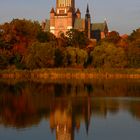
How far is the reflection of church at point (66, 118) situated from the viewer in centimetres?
1599

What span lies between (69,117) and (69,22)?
6411 centimetres

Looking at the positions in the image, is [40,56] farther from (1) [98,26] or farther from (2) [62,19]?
(1) [98,26]

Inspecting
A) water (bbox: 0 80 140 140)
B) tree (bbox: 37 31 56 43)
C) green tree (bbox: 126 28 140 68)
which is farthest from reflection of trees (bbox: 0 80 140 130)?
tree (bbox: 37 31 56 43)

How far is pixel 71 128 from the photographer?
1669cm

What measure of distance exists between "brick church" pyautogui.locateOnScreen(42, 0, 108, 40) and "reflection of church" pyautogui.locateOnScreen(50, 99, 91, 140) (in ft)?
192

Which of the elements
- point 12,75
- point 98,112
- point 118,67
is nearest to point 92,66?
point 118,67

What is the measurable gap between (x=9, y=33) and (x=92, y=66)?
1275 centimetres

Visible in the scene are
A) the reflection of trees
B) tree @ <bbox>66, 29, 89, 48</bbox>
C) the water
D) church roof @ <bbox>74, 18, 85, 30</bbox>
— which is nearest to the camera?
the water

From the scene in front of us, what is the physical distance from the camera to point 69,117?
19.2 meters

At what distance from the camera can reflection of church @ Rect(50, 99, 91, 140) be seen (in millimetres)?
15988

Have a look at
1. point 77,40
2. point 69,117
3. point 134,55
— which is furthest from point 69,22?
point 69,117

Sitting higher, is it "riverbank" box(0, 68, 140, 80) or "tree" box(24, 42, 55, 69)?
"tree" box(24, 42, 55, 69)

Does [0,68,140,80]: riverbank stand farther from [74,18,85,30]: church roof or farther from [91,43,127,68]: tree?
[74,18,85,30]: church roof

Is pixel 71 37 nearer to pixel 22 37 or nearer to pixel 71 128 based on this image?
pixel 22 37
